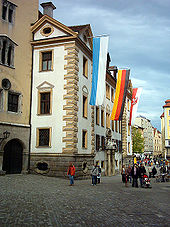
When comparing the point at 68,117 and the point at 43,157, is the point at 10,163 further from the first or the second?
the point at 68,117

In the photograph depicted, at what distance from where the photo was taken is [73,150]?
2389cm

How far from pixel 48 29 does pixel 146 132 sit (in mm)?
115560

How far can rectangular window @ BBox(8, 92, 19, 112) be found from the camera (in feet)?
78.7

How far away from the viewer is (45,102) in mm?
25875

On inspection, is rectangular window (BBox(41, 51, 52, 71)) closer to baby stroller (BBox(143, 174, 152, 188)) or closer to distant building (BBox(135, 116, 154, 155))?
baby stroller (BBox(143, 174, 152, 188))

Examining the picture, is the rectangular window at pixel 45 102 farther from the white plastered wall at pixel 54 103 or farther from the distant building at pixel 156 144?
the distant building at pixel 156 144

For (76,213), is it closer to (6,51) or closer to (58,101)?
(58,101)

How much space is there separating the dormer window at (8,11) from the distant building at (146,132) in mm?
106199

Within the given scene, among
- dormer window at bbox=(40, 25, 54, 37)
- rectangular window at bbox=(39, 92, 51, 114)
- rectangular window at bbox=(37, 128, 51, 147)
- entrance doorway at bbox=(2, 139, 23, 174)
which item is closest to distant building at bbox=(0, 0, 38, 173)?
entrance doorway at bbox=(2, 139, 23, 174)

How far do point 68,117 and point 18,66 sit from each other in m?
6.31

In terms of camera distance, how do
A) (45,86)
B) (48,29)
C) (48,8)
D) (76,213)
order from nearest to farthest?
(76,213) < (45,86) < (48,29) < (48,8)

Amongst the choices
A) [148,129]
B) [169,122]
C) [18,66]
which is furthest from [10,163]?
[148,129]

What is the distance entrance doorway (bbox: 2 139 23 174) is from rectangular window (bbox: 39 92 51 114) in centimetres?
363

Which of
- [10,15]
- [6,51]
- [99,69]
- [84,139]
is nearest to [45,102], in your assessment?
[84,139]
